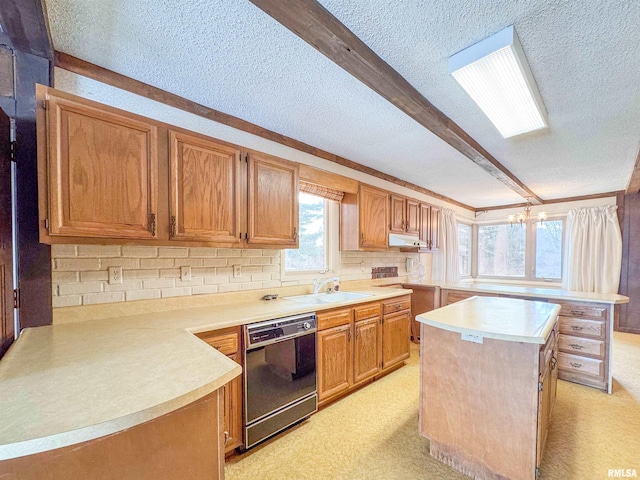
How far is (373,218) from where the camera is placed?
3.40m

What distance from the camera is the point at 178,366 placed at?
1.09 metres

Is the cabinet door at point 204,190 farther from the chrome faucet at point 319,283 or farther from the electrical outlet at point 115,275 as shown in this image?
the chrome faucet at point 319,283

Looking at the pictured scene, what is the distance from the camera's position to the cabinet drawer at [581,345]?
277cm

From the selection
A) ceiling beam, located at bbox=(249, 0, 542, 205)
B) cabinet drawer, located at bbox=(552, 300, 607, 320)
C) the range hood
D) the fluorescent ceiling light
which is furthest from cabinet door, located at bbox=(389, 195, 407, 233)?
cabinet drawer, located at bbox=(552, 300, 607, 320)

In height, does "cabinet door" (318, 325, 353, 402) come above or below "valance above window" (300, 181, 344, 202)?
below

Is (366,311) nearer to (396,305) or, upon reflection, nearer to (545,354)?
(396,305)

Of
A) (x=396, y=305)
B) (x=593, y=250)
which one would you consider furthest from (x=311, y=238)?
(x=593, y=250)

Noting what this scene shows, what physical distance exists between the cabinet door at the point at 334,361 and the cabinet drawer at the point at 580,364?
7.49 ft

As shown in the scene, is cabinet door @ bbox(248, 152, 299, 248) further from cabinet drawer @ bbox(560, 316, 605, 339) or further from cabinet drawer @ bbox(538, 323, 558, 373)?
cabinet drawer @ bbox(560, 316, 605, 339)

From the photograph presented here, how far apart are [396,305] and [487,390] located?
148 cm

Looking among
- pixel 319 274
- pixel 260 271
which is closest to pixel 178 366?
pixel 260 271

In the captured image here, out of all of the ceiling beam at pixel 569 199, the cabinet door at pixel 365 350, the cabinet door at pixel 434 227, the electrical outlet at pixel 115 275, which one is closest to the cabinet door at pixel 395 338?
the cabinet door at pixel 365 350

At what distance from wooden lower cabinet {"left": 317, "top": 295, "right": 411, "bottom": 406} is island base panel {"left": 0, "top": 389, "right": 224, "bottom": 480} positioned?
1.32 meters

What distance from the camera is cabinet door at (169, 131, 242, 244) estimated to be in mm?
1806
